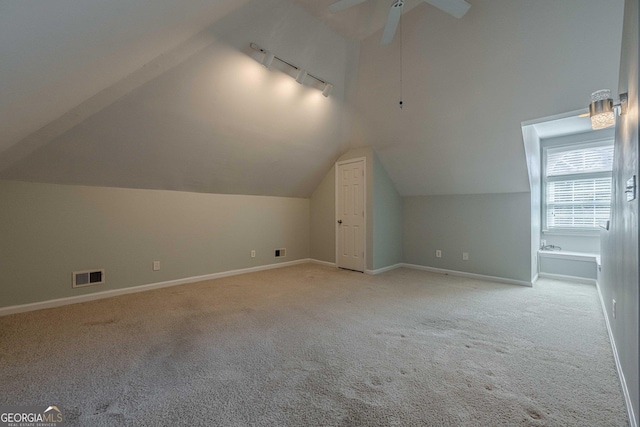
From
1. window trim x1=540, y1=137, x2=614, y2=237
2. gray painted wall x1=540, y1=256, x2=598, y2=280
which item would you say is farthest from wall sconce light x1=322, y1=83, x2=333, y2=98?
gray painted wall x1=540, y1=256, x2=598, y2=280

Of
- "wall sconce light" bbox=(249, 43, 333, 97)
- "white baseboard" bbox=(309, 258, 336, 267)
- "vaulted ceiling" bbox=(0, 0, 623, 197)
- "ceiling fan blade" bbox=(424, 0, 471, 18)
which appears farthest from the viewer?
"white baseboard" bbox=(309, 258, 336, 267)

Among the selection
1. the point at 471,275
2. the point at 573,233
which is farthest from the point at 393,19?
the point at 573,233

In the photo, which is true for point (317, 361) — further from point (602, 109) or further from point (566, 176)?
point (566, 176)

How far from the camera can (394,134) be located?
428 cm

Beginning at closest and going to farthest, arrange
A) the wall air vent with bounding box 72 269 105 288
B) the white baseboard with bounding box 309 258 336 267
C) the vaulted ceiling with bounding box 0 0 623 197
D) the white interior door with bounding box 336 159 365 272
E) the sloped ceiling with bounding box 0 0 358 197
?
the vaulted ceiling with bounding box 0 0 623 197 → the sloped ceiling with bounding box 0 0 358 197 → the wall air vent with bounding box 72 269 105 288 → the white interior door with bounding box 336 159 365 272 → the white baseboard with bounding box 309 258 336 267

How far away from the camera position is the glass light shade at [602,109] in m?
2.06

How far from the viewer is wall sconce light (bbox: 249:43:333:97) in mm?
2892

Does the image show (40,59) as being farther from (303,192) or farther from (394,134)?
(303,192)

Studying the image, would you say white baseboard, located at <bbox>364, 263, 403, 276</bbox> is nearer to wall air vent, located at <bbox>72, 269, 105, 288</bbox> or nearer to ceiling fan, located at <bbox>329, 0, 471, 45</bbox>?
ceiling fan, located at <bbox>329, 0, 471, 45</bbox>

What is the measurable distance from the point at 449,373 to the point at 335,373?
773 mm

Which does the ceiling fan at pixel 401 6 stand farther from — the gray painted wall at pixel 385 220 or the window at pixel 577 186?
the window at pixel 577 186

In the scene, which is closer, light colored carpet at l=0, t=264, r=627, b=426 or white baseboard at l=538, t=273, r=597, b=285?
light colored carpet at l=0, t=264, r=627, b=426

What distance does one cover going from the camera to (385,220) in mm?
4980

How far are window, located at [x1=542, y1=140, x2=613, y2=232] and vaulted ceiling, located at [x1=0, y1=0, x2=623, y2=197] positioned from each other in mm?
1698
